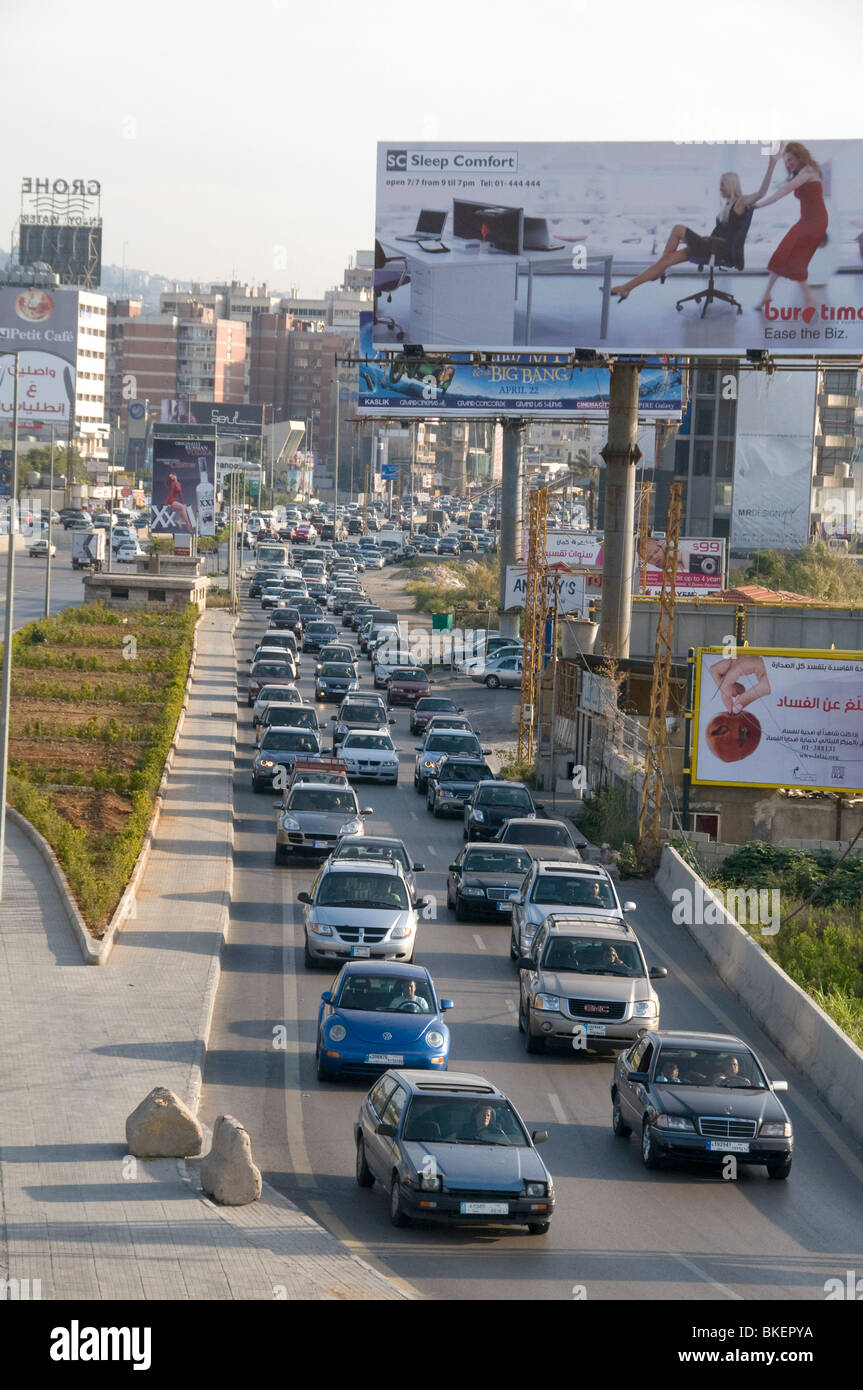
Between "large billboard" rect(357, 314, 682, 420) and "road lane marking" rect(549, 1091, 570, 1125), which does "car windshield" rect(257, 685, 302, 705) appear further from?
"road lane marking" rect(549, 1091, 570, 1125)

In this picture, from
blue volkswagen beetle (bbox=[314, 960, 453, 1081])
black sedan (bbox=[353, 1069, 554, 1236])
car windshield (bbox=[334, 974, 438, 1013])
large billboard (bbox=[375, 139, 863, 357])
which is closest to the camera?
black sedan (bbox=[353, 1069, 554, 1236])

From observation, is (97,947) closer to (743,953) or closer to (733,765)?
(743,953)

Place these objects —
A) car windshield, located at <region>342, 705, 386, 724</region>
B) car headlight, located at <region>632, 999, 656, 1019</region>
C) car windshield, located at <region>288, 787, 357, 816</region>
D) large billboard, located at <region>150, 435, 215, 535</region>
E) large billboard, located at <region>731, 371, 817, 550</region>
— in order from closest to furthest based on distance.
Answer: car headlight, located at <region>632, 999, 656, 1019</region>
car windshield, located at <region>288, 787, 357, 816</region>
car windshield, located at <region>342, 705, 386, 724</region>
large billboard, located at <region>150, 435, 215, 535</region>
large billboard, located at <region>731, 371, 817, 550</region>

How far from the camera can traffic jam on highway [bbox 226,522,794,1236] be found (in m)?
14.1

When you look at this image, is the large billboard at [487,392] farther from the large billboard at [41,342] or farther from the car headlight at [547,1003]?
the large billboard at [41,342]

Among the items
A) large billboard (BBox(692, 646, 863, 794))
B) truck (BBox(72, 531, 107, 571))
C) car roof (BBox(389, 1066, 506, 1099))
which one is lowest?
car roof (BBox(389, 1066, 506, 1099))

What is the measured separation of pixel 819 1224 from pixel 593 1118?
10.8ft

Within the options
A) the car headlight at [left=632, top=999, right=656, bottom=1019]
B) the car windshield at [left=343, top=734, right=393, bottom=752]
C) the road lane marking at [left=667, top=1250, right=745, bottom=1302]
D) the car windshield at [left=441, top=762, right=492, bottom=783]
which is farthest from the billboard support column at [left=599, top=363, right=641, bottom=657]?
the road lane marking at [left=667, top=1250, right=745, bottom=1302]

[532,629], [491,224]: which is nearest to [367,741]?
[532,629]

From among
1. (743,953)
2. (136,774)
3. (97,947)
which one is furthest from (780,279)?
(97,947)

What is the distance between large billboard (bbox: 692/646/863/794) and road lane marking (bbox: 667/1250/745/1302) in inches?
823

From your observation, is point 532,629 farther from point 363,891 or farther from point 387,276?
point 363,891

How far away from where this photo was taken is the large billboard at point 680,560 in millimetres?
66562

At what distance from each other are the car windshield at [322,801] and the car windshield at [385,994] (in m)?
12.7
